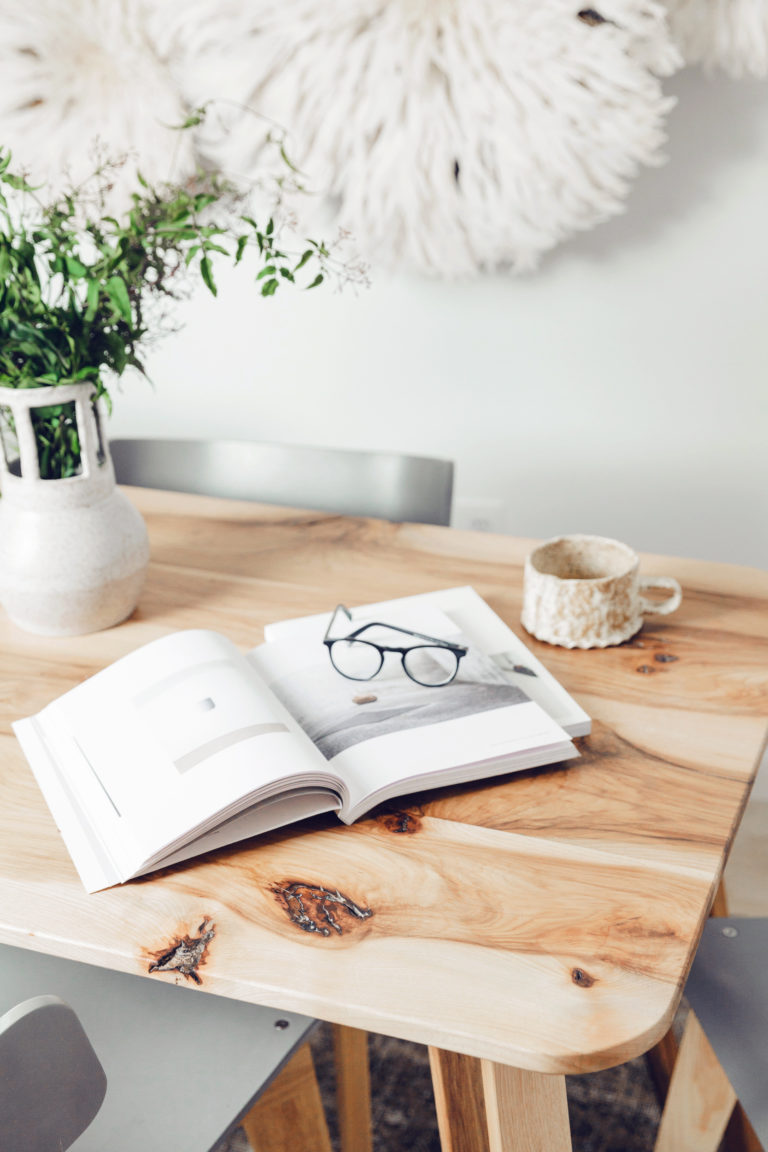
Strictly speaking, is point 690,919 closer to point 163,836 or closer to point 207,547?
point 163,836

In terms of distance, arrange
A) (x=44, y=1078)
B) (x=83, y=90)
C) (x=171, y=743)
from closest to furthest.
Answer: (x=44, y=1078) → (x=171, y=743) → (x=83, y=90)

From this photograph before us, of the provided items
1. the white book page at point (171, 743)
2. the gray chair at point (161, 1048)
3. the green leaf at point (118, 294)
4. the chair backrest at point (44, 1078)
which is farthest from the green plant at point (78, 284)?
the chair backrest at point (44, 1078)

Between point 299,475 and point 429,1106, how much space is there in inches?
36.1

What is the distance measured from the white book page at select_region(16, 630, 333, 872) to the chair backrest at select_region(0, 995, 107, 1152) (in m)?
0.15

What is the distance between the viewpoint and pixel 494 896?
0.67 metres

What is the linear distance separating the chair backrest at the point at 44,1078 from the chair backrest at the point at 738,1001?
1.68ft

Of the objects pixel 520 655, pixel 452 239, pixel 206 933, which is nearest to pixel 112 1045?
pixel 206 933

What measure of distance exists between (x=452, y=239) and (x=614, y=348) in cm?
33

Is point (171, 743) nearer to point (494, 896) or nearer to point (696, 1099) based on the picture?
point (494, 896)

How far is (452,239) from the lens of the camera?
1.57 meters

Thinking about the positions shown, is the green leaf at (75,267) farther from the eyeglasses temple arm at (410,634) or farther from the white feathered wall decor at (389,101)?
the white feathered wall decor at (389,101)

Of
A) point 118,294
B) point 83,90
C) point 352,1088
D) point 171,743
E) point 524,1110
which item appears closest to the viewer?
point 524,1110

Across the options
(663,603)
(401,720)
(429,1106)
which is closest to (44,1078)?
(401,720)

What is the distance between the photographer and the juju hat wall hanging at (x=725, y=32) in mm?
1341
